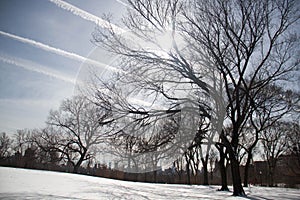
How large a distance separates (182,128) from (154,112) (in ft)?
5.35

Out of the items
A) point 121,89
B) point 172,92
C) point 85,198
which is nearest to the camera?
point 85,198

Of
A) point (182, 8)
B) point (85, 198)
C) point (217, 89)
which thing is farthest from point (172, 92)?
point (85, 198)

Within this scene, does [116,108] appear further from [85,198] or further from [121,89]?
[85,198]

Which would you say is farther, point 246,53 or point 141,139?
point 246,53

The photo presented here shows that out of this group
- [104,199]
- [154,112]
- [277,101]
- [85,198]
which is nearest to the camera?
[85,198]

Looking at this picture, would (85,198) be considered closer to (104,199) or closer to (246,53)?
(104,199)

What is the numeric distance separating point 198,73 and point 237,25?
3.04 m

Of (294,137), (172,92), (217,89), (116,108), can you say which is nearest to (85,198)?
(116,108)

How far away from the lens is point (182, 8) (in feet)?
40.4

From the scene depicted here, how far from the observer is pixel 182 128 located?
12891 mm

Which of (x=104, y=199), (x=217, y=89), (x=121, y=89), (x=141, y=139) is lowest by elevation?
(x=104, y=199)

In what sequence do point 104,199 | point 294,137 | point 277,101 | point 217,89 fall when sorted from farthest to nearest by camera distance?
point 294,137 < point 277,101 < point 217,89 < point 104,199

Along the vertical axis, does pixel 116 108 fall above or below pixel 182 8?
below

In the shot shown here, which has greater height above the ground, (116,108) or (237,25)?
(237,25)
